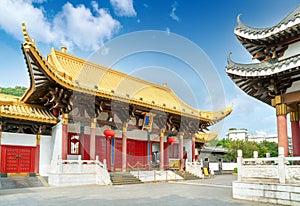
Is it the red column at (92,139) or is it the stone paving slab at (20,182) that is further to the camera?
the red column at (92,139)

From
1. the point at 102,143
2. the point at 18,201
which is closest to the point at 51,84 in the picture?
the point at 102,143

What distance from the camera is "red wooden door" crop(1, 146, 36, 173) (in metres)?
14.8

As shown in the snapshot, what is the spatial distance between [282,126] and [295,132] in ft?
5.58

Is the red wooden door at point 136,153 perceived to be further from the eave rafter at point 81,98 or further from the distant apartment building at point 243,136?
the distant apartment building at point 243,136

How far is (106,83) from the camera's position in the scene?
795 inches

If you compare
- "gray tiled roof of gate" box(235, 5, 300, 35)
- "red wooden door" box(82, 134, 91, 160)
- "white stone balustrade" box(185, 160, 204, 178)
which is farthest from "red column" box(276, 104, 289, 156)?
"white stone balustrade" box(185, 160, 204, 178)

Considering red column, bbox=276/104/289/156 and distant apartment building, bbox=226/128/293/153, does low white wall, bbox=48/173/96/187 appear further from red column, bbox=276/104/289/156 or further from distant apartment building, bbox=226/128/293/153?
distant apartment building, bbox=226/128/293/153

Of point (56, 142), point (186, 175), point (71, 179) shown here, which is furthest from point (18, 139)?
point (186, 175)

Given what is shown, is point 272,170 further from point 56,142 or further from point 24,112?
point 24,112

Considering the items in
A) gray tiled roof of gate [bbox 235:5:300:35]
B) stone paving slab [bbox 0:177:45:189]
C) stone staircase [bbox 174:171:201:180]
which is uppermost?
gray tiled roof of gate [bbox 235:5:300:35]

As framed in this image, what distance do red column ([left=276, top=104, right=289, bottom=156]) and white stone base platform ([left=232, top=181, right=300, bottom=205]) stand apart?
1705 mm

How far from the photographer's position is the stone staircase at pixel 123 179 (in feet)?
50.3

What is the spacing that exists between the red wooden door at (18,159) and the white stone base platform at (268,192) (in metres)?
11.0

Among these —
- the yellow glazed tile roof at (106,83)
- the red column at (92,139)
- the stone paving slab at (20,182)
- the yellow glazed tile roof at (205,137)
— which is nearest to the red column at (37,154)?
the stone paving slab at (20,182)
